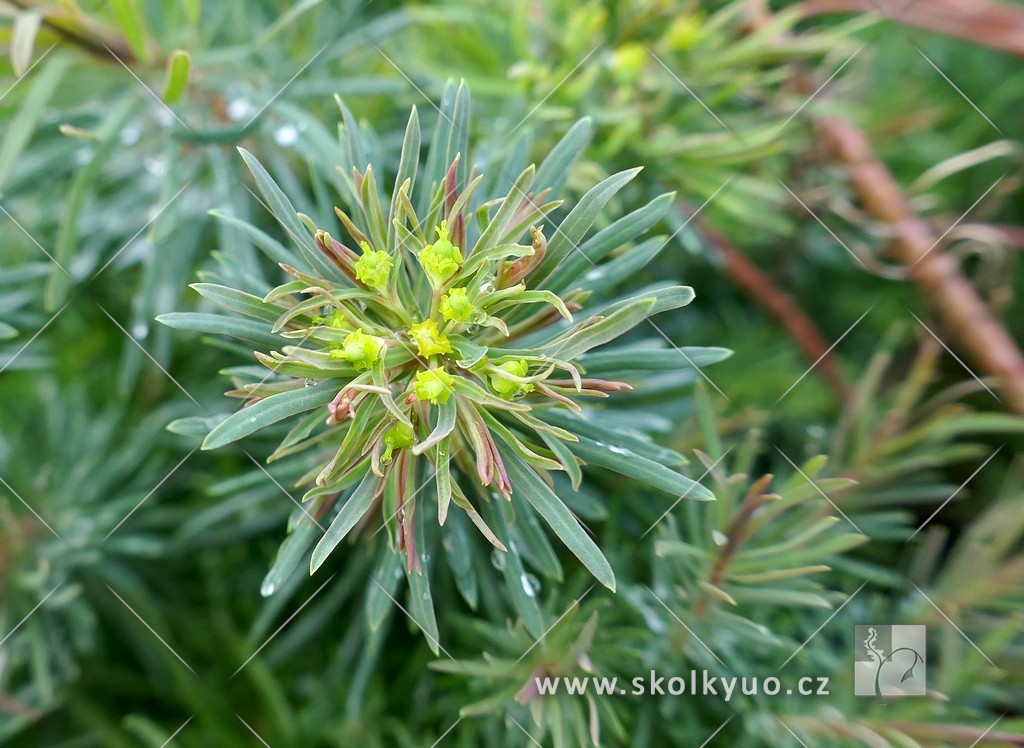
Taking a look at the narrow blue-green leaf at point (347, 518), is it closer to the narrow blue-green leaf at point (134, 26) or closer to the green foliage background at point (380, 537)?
the green foliage background at point (380, 537)

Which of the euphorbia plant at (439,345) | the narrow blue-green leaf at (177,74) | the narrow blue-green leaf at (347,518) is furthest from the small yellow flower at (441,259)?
the narrow blue-green leaf at (177,74)

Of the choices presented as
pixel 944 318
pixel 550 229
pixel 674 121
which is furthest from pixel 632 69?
pixel 944 318

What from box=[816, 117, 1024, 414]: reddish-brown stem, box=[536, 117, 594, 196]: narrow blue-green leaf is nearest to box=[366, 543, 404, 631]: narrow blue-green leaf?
box=[536, 117, 594, 196]: narrow blue-green leaf

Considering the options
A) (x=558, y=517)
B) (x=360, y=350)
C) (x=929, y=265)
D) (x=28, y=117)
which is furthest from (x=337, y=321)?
(x=929, y=265)

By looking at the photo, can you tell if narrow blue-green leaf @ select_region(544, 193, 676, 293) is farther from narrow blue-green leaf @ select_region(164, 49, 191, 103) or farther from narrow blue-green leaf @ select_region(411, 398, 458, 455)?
narrow blue-green leaf @ select_region(164, 49, 191, 103)

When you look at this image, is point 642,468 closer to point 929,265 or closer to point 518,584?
point 518,584
